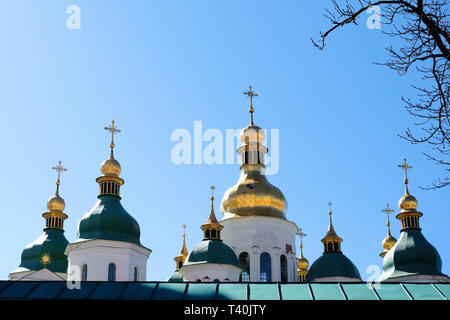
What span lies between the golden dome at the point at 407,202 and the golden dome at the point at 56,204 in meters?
20.8

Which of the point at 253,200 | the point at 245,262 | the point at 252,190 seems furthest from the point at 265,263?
the point at 252,190

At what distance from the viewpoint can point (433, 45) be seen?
40.4ft

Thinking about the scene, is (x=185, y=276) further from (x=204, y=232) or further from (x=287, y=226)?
(x=287, y=226)

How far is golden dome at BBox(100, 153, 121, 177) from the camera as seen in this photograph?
44812 millimetres

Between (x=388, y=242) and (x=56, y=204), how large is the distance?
819 inches

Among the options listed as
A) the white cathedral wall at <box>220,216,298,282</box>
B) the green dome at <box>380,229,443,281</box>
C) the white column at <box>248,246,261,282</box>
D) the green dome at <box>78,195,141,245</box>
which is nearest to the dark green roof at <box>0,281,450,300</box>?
the green dome at <box>78,195,141,245</box>

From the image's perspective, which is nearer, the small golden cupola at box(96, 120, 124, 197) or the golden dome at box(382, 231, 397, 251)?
the small golden cupola at box(96, 120, 124, 197)

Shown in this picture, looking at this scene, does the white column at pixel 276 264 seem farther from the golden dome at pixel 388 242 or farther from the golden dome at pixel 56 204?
the golden dome at pixel 56 204

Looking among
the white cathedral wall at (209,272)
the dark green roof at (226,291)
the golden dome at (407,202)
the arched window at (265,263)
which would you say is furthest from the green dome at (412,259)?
the dark green roof at (226,291)

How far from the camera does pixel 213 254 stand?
1591 inches

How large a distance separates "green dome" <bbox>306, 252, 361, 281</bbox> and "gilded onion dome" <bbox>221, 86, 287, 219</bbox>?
12.2ft

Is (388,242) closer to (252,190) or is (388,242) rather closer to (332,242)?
(332,242)

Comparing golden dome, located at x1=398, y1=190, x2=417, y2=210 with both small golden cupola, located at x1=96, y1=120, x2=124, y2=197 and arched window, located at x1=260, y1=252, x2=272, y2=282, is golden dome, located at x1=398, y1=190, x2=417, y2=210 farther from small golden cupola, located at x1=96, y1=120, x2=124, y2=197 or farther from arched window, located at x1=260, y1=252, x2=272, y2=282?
small golden cupola, located at x1=96, y1=120, x2=124, y2=197
